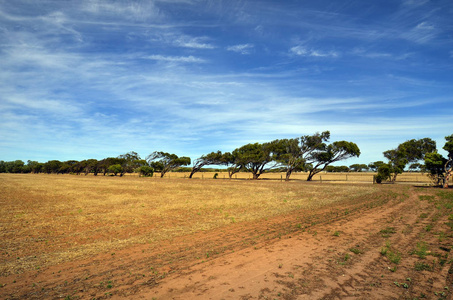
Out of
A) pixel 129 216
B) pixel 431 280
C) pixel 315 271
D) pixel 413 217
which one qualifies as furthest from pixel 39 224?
pixel 413 217

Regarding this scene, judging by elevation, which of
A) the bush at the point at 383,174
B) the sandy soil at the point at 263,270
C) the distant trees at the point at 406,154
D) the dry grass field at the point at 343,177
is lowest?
the sandy soil at the point at 263,270

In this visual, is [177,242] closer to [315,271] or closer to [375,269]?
[315,271]

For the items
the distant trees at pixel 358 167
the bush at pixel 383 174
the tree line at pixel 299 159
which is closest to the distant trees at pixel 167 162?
the tree line at pixel 299 159

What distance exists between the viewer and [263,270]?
7461mm

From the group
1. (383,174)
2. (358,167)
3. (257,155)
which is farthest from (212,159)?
(358,167)

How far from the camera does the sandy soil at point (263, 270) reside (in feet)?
20.2

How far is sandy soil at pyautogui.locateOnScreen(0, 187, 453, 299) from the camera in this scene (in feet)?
20.2

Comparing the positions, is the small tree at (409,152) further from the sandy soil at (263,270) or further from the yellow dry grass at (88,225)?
the sandy soil at (263,270)

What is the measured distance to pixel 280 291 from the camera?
6188 millimetres

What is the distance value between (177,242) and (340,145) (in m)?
59.4

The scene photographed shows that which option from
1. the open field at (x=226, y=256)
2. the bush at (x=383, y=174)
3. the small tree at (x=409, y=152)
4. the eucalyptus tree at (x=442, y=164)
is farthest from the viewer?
the small tree at (x=409, y=152)

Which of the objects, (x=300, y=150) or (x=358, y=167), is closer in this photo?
(x=300, y=150)

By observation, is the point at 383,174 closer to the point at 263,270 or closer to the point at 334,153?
the point at 334,153

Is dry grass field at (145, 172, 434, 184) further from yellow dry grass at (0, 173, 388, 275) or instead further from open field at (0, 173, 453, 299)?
yellow dry grass at (0, 173, 388, 275)
